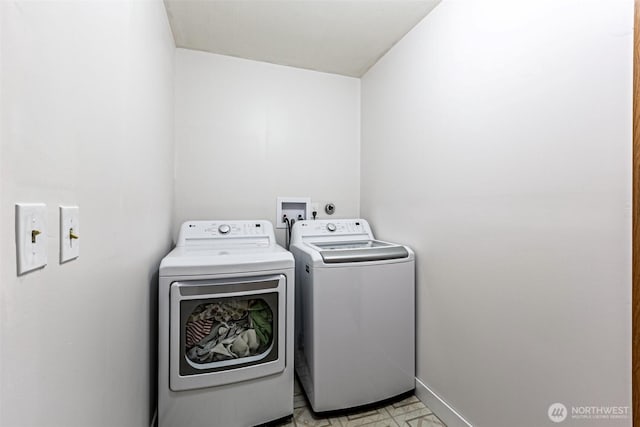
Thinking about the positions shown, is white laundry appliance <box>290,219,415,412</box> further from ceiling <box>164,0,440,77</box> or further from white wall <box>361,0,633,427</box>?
ceiling <box>164,0,440,77</box>

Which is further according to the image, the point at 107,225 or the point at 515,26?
the point at 515,26

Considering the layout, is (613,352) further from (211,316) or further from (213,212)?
(213,212)

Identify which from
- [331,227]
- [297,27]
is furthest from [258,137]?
[331,227]

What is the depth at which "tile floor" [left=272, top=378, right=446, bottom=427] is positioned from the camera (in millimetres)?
1564

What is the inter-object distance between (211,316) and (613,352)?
1611 mm

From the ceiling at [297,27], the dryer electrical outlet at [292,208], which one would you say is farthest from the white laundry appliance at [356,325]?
the ceiling at [297,27]

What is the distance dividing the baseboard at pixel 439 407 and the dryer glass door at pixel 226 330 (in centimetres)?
90

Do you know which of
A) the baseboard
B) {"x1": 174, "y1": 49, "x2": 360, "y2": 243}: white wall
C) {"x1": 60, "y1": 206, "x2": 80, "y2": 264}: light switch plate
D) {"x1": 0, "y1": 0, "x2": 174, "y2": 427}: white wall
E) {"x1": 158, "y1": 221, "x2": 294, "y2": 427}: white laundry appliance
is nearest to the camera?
{"x1": 0, "y1": 0, "x2": 174, "y2": 427}: white wall

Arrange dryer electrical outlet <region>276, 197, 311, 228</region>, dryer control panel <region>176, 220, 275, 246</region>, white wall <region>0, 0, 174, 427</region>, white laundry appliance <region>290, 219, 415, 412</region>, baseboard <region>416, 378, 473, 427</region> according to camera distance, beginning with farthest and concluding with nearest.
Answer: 1. dryer electrical outlet <region>276, 197, 311, 228</region>
2. dryer control panel <region>176, 220, 275, 246</region>
3. white laundry appliance <region>290, 219, 415, 412</region>
4. baseboard <region>416, 378, 473, 427</region>
5. white wall <region>0, 0, 174, 427</region>

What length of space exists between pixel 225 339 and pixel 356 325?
721mm

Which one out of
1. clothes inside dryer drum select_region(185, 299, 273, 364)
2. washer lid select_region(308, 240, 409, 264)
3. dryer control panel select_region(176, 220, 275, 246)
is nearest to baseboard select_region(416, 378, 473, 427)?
washer lid select_region(308, 240, 409, 264)

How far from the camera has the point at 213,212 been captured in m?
2.17

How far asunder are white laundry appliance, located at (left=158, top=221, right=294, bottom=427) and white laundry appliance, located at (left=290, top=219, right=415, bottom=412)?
0.16m

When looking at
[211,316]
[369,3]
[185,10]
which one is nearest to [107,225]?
[211,316]
